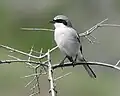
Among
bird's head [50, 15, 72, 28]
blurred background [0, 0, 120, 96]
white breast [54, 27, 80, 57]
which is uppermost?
blurred background [0, 0, 120, 96]

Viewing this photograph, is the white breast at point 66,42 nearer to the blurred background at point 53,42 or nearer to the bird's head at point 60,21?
the bird's head at point 60,21

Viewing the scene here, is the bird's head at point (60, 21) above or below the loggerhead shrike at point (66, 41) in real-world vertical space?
above

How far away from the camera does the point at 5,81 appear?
6.05m

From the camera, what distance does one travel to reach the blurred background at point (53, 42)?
5.80 metres

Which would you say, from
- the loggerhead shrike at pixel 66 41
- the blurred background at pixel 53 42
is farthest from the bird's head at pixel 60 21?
the blurred background at pixel 53 42

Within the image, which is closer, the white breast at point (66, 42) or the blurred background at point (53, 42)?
the white breast at point (66, 42)

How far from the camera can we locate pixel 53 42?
230 inches

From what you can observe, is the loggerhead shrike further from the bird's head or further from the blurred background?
the blurred background

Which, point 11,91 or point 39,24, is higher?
point 39,24

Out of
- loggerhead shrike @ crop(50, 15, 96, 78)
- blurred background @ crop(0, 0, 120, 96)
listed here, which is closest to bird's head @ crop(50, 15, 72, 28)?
loggerhead shrike @ crop(50, 15, 96, 78)

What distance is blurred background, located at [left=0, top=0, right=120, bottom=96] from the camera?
580cm

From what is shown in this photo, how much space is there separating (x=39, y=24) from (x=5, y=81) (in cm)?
184

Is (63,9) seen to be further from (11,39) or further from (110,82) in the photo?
(110,82)

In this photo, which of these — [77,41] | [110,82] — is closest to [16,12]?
[110,82]
